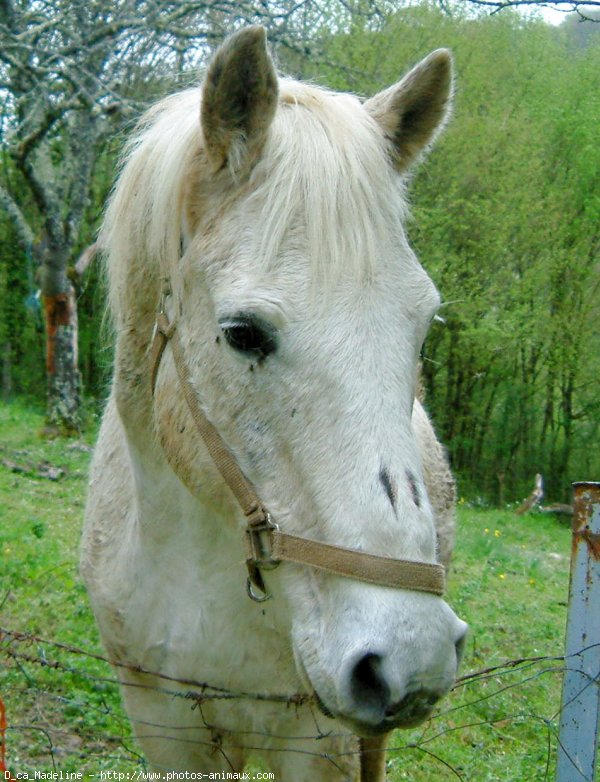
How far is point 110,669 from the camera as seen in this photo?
180 inches

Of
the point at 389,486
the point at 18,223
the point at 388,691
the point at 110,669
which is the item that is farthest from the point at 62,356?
the point at 388,691

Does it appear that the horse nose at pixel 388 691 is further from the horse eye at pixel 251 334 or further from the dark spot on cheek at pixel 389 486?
the horse eye at pixel 251 334

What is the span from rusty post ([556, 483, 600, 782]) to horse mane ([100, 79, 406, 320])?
3.07ft

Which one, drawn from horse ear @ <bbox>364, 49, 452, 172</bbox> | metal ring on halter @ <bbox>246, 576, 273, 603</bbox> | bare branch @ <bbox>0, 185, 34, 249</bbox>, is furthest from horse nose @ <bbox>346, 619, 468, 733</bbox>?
bare branch @ <bbox>0, 185, 34, 249</bbox>

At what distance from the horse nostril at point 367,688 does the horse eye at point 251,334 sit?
719 mm

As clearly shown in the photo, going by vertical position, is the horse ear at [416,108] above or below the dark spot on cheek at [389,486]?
above

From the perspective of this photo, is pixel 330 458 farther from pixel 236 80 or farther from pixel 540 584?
pixel 540 584

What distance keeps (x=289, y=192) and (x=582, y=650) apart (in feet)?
4.91

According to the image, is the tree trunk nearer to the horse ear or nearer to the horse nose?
the horse ear

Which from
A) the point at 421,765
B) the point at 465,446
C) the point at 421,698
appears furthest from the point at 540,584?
the point at 465,446

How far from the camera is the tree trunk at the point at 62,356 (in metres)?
12.7

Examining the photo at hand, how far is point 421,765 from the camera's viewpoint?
158 inches

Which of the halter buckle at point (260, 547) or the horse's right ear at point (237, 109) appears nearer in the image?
the halter buckle at point (260, 547)

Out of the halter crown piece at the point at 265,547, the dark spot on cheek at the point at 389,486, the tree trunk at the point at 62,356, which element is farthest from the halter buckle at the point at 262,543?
the tree trunk at the point at 62,356
